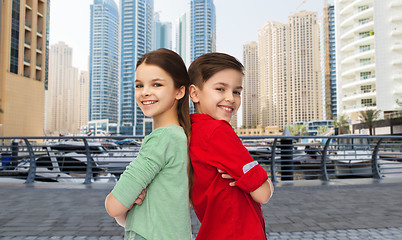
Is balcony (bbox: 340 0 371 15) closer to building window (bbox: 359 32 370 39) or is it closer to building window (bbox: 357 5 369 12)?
building window (bbox: 357 5 369 12)

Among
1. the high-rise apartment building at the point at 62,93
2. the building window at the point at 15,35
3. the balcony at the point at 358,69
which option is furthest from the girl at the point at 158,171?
the high-rise apartment building at the point at 62,93

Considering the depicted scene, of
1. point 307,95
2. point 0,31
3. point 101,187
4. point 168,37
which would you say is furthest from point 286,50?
point 101,187

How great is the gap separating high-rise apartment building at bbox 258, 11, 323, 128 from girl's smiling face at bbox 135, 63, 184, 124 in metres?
131

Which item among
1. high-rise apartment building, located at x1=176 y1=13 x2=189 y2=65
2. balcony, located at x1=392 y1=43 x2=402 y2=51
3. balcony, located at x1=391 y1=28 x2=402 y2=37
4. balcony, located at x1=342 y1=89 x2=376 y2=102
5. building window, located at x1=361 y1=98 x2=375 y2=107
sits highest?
high-rise apartment building, located at x1=176 y1=13 x2=189 y2=65

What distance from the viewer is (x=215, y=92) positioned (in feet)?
4.57

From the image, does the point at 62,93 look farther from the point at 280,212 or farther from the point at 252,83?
the point at 280,212

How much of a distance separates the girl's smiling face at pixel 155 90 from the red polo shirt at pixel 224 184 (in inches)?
8.1

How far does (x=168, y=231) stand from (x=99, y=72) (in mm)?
135074

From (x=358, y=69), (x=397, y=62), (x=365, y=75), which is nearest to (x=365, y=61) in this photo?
(x=358, y=69)

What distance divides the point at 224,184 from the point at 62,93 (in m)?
170

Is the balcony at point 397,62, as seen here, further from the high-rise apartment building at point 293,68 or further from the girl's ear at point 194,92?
the high-rise apartment building at point 293,68

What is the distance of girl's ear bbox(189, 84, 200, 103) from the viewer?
1.44 metres

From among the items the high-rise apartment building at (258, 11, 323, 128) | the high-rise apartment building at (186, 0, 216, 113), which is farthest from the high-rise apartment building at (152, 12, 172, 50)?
the high-rise apartment building at (258, 11, 323, 128)

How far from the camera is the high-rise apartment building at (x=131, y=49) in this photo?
11825cm
